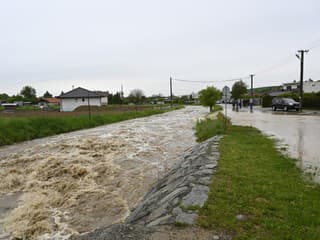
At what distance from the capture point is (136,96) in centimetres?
9094

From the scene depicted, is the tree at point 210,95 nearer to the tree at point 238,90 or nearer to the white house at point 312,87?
the white house at point 312,87

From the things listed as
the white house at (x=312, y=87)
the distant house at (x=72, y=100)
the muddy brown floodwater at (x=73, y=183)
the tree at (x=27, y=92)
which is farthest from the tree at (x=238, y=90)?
the tree at (x=27, y=92)

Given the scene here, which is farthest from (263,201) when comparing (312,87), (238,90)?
(238,90)

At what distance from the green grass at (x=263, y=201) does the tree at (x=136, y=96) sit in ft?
265

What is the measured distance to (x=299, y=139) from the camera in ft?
36.0

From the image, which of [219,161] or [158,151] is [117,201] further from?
[158,151]

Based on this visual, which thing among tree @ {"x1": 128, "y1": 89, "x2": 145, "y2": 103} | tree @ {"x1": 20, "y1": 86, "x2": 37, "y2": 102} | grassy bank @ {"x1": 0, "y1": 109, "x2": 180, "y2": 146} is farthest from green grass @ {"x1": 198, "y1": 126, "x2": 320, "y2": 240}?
tree @ {"x1": 20, "y1": 86, "x2": 37, "y2": 102}

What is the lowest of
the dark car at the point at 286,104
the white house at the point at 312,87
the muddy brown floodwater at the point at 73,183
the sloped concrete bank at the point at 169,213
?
the muddy brown floodwater at the point at 73,183

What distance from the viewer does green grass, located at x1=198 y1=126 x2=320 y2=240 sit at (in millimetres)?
3395

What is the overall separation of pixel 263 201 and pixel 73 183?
5680mm

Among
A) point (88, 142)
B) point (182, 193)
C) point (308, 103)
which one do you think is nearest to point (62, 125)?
point (88, 142)

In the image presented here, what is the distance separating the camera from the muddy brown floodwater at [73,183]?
18.0 ft

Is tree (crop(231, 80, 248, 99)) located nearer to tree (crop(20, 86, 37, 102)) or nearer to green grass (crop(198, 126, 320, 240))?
green grass (crop(198, 126, 320, 240))

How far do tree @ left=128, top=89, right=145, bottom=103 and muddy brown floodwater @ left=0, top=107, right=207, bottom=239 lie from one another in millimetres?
74053
